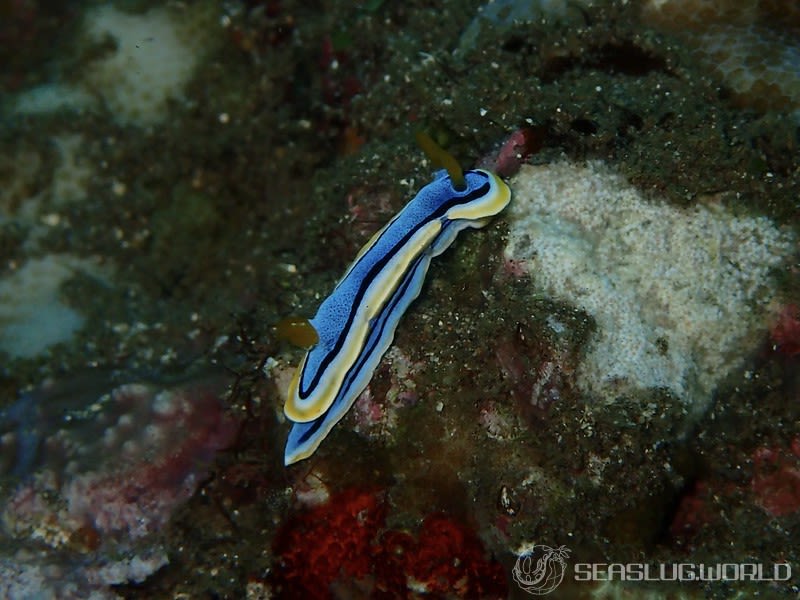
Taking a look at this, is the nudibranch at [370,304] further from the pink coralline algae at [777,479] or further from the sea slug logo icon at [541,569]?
the pink coralline algae at [777,479]

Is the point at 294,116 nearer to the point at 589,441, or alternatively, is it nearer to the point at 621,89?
the point at 621,89

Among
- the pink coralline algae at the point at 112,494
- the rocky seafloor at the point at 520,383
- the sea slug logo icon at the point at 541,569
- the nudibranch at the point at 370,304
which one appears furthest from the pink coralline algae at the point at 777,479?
the pink coralline algae at the point at 112,494

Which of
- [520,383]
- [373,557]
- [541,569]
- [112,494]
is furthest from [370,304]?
[112,494]

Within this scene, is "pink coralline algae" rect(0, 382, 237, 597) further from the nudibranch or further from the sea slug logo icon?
the sea slug logo icon

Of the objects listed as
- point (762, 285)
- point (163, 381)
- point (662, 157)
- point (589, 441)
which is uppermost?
point (662, 157)

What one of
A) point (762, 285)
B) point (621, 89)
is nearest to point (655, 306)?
point (762, 285)

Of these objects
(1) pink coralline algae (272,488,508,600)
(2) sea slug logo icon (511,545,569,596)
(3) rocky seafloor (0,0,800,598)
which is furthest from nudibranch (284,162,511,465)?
(2) sea slug logo icon (511,545,569,596)

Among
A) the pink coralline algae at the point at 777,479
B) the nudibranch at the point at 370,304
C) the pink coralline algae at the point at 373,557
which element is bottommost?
the pink coralline algae at the point at 373,557
